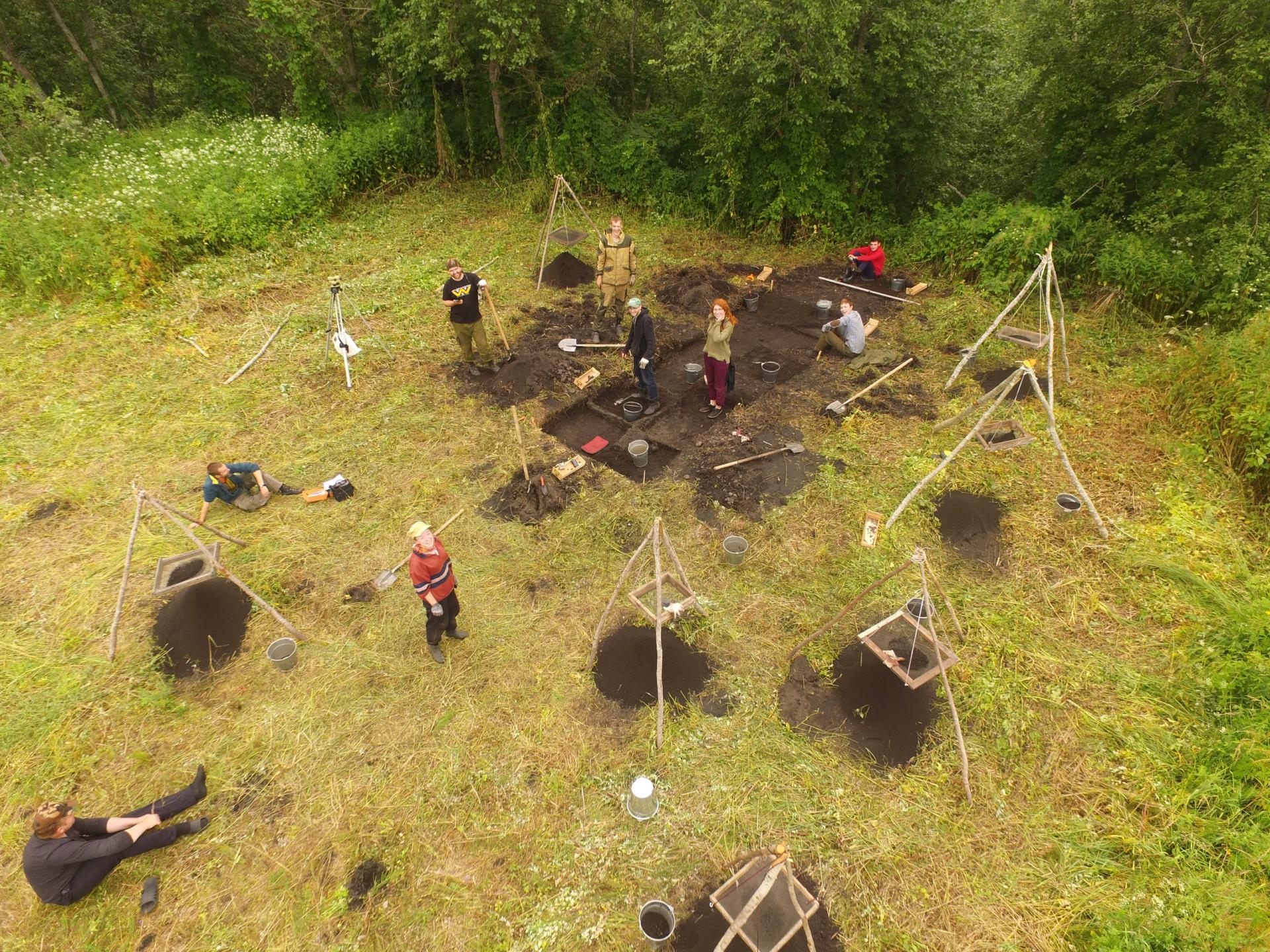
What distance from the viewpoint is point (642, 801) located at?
18.3ft

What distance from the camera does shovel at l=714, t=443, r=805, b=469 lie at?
897 cm

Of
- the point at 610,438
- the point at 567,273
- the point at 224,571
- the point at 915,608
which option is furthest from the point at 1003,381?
the point at 224,571

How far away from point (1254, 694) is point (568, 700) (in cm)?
674

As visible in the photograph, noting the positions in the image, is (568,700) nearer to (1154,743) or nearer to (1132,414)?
(1154,743)

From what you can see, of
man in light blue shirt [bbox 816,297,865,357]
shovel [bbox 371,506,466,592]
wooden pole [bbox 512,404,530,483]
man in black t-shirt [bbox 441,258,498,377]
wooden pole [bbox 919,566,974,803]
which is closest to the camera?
wooden pole [bbox 919,566,974,803]

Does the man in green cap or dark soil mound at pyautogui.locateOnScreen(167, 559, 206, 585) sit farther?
the man in green cap

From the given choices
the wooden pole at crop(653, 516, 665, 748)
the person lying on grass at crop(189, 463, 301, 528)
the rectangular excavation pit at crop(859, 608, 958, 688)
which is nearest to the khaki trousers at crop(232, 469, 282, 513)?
the person lying on grass at crop(189, 463, 301, 528)

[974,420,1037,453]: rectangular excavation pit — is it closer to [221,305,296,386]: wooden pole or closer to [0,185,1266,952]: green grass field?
[0,185,1266,952]: green grass field

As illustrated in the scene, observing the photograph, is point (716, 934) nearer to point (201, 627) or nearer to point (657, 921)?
point (657, 921)

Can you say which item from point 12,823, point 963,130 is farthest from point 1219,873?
point 963,130

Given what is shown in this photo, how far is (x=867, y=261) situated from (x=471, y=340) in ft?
28.5

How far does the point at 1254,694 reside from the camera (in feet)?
19.3

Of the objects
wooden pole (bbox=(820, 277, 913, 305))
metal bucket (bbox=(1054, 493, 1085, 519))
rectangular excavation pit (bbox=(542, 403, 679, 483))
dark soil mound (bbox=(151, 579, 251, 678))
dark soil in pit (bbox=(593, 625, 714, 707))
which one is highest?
wooden pole (bbox=(820, 277, 913, 305))

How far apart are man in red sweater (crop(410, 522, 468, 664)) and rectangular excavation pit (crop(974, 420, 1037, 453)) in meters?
6.96
